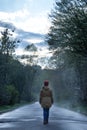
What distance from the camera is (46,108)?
22531 millimetres

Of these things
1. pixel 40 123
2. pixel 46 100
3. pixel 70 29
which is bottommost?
pixel 40 123

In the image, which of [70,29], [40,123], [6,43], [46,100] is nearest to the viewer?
[46,100]

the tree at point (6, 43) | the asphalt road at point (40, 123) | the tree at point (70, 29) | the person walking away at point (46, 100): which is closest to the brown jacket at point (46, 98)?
the person walking away at point (46, 100)

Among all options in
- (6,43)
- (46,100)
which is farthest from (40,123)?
(6,43)

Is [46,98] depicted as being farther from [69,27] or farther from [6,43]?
[6,43]

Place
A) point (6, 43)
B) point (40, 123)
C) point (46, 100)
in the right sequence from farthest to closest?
point (6, 43)
point (40, 123)
point (46, 100)

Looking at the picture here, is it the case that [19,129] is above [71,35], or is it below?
below

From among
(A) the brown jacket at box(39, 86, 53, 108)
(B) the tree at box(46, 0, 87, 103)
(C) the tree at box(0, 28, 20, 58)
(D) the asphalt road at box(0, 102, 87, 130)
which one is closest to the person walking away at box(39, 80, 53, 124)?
(A) the brown jacket at box(39, 86, 53, 108)

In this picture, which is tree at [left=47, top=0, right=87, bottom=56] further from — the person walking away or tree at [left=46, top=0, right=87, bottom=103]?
the person walking away

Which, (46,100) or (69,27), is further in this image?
(69,27)

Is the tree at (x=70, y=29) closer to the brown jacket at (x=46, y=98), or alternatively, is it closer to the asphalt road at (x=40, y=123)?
the asphalt road at (x=40, y=123)

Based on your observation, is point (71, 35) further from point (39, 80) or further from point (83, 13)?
point (39, 80)

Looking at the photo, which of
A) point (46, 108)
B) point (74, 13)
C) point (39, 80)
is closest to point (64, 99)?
point (39, 80)

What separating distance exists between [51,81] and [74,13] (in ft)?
271
